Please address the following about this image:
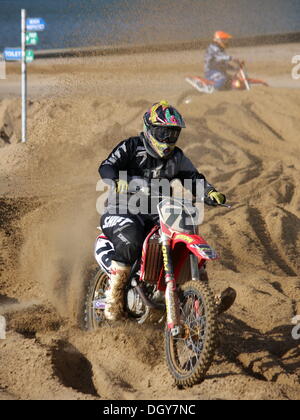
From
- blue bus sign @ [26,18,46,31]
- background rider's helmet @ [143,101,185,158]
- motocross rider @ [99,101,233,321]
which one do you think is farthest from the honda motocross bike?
blue bus sign @ [26,18,46,31]

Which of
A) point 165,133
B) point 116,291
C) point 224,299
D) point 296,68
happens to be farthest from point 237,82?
point 224,299

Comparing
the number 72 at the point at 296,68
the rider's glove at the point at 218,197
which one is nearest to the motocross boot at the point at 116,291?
the rider's glove at the point at 218,197

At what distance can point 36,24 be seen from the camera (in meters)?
11.8

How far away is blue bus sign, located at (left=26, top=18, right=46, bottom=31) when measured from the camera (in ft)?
38.3

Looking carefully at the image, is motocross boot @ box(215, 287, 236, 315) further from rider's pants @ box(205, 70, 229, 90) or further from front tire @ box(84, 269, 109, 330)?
rider's pants @ box(205, 70, 229, 90)

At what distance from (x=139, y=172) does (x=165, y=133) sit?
439 millimetres

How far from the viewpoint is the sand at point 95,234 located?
449 centimetres

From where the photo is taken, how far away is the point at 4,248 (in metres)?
7.10

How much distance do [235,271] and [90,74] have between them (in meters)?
10.5

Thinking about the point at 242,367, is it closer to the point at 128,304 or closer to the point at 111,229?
the point at 128,304

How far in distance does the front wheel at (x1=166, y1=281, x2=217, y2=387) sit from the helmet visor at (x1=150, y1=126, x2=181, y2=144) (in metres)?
1.10

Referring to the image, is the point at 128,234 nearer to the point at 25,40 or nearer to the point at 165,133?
the point at 165,133

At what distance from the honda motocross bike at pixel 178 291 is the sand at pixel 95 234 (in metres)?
0.17
